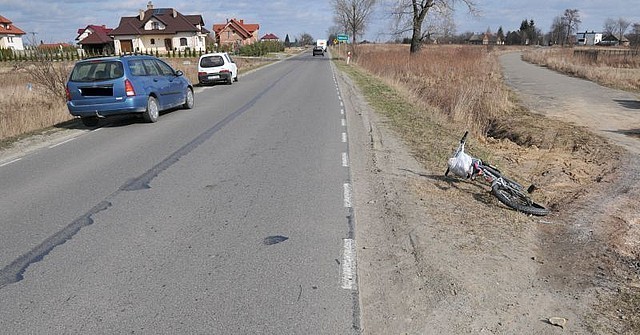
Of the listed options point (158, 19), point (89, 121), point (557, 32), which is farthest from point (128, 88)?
point (557, 32)

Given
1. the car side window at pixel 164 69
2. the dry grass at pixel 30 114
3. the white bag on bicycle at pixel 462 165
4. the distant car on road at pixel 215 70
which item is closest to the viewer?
the white bag on bicycle at pixel 462 165

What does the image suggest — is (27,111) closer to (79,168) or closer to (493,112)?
(79,168)

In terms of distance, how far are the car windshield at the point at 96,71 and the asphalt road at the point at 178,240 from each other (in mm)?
2785

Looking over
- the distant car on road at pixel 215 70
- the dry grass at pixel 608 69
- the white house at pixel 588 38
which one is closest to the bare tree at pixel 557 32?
the white house at pixel 588 38

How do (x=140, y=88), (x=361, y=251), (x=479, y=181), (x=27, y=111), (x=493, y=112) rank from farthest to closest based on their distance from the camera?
(x=493, y=112) → (x=27, y=111) → (x=140, y=88) → (x=479, y=181) → (x=361, y=251)

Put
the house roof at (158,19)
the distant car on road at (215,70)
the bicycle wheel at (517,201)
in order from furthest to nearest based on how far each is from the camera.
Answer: the house roof at (158,19)
the distant car on road at (215,70)
the bicycle wheel at (517,201)

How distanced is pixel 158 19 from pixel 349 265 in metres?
79.7

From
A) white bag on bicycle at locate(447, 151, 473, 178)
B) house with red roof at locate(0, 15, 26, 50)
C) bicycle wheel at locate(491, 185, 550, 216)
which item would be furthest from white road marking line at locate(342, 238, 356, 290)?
house with red roof at locate(0, 15, 26, 50)

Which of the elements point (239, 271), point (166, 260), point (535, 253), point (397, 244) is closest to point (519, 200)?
point (535, 253)

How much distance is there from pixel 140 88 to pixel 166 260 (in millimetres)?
8514

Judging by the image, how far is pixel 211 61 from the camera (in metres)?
24.9

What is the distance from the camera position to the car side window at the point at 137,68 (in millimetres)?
11781

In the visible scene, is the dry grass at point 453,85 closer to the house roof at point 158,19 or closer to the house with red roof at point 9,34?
the house roof at point 158,19

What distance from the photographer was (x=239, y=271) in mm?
4027
